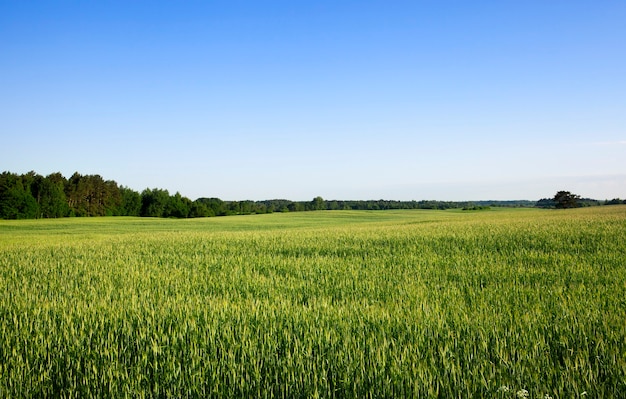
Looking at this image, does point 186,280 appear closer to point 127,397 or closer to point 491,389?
point 127,397

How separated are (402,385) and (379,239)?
1333cm

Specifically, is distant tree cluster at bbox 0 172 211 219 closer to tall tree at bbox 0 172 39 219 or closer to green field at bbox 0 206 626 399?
tall tree at bbox 0 172 39 219

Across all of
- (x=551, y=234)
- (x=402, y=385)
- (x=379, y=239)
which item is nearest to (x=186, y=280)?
(x=402, y=385)

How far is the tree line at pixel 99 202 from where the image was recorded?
236 feet

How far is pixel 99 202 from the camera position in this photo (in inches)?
3649

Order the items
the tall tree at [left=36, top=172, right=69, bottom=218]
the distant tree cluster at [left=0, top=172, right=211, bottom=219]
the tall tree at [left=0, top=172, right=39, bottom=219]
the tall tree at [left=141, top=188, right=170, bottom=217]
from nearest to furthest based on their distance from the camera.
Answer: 1. the tall tree at [left=0, top=172, right=39, bottom=219]
2. the distant tree cluster at [left=0, top=172, right=211, bottom=219]
3. the tall tree at [left=36, top=172, right=69, bottom=218]
4. the tall tree at [left=141, top=188, right=170, bottom=217]

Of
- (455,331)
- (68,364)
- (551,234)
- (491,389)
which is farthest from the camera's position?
(551,234)

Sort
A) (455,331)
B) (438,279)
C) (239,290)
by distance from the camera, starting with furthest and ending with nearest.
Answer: (438,279), (239,290), (455,331)

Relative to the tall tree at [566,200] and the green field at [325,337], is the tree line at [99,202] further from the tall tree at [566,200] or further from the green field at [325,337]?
the green field at [325,337]

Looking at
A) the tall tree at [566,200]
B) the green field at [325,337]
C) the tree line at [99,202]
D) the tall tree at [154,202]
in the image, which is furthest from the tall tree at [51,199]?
the tall tree at [566,200]

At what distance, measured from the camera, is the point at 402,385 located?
3.07 metres

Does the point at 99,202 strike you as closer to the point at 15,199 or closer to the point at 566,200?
the point at 15,199

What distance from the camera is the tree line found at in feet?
236

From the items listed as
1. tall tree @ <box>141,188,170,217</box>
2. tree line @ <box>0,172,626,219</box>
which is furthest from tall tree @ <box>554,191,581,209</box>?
tall tree @ <box>141,188,170,217</box>
